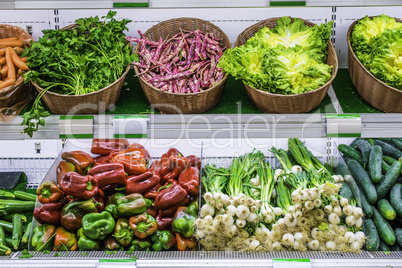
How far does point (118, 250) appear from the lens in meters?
2.11

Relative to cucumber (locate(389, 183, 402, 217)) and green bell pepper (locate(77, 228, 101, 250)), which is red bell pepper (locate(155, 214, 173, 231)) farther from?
cucumber (locate(389, 183, 402, 217))

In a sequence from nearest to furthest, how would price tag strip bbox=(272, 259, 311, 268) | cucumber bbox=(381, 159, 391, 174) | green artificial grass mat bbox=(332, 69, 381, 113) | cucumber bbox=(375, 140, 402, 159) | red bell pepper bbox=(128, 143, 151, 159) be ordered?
price tag strip bbox=(272, 259, 311, 268)
cucumber bbox=(381, 159, 391, 174)
cucumber bbox=(375, 140, 402, 159)
red bell pepper bbox=(128, 143, 151, 159)
green artificial grass mat bbox=(332, 69, 381, 113)

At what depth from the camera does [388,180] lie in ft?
7.45

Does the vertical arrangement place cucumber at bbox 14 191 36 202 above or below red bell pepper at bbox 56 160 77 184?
below

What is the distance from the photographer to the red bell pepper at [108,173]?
2.27 meters

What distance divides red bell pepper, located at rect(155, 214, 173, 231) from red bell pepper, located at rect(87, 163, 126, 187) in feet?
1.02

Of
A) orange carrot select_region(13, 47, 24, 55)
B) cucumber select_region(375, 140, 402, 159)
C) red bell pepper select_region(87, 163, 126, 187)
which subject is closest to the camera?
red bell pepper select_region(87, 163, 126, 187)

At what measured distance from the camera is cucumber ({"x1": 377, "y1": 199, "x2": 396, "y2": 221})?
2.15 m

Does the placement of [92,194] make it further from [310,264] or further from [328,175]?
[328,175]

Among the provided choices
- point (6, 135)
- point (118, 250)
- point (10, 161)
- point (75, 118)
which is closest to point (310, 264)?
point (118, 250)

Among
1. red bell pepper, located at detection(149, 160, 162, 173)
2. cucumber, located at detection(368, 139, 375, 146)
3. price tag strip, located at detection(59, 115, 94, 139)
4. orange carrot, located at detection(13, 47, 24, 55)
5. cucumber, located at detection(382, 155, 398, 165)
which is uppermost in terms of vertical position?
orange carrot, located at detection(13, 47, 24, 55)

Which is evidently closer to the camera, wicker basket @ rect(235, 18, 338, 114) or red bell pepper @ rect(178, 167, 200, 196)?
red bell pepper @ rect(178, 167, 200, 196)

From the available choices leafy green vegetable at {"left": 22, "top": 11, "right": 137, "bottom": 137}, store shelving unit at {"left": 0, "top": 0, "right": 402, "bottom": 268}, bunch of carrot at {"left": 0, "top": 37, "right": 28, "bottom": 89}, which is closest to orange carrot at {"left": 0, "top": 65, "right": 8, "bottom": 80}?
bunch of carrot at {"left": 0, "top": 37, "right": 28, "bottom": 89}

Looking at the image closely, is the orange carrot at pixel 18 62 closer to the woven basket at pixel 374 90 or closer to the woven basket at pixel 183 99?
the woven basket at pixel 183 99
